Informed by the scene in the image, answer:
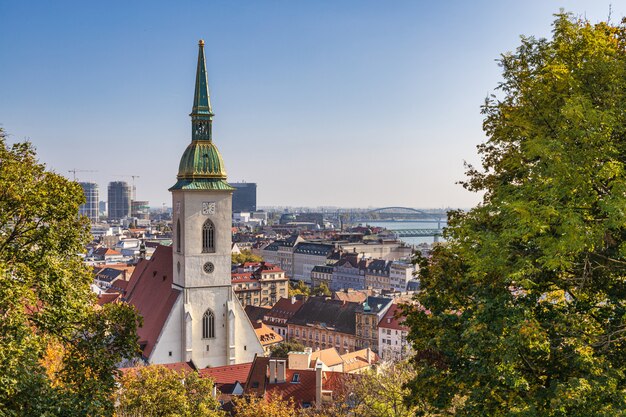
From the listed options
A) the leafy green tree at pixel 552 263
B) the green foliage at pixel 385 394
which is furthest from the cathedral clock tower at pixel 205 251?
the leafy green tree at pixel 552 263

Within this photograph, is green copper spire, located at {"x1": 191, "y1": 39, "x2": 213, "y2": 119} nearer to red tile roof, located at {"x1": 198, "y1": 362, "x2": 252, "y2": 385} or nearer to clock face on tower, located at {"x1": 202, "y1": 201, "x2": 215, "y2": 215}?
clock face on tower, located at {"x1": 202, "y1": 201, "x2": 215, "y2": 215}

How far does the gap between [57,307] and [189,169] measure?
2958 centimetres

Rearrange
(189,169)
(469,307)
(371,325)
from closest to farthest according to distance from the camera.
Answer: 1. (469,307)
2. (189,169)
3. (371,325)

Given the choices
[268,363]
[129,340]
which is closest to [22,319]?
[129,340]

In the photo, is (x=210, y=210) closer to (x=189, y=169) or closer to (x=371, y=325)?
(x=189, y=169)

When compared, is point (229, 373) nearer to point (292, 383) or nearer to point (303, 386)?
point (292, 383)

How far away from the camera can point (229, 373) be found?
42531 millimetres

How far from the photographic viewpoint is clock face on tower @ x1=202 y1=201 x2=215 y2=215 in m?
44.1

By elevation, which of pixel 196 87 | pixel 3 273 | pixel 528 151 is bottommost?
pixel 3 273

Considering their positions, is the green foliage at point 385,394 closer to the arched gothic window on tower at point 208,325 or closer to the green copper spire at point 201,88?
the arched gothic window on tower at point 208,325

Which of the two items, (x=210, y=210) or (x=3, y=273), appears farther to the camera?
(x=210, y=210)

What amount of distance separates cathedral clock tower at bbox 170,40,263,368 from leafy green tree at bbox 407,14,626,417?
97.8 feet

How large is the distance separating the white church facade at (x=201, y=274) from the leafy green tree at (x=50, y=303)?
27.6 meters

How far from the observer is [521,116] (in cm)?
1497
